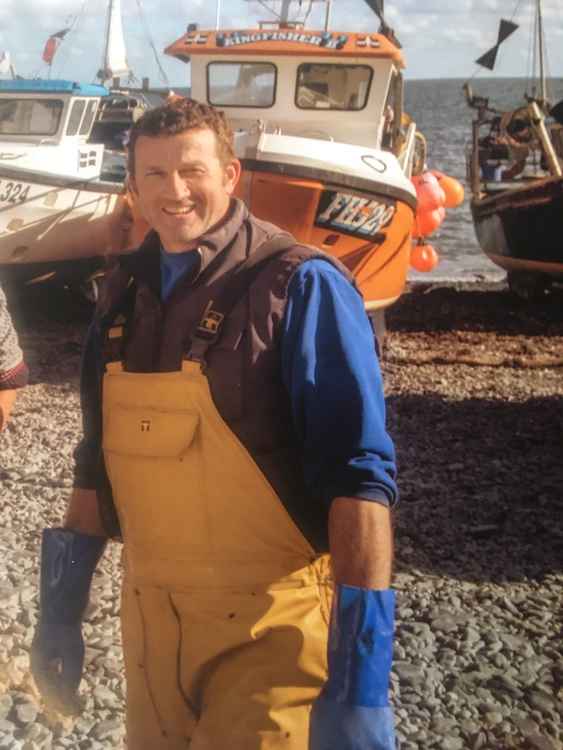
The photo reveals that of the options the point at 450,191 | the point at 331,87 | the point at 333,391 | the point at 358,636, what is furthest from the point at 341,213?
the point at 358,636

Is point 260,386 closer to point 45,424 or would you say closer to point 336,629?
point 336,629

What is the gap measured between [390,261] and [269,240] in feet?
25.3

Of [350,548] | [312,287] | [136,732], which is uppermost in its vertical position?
[312,287]

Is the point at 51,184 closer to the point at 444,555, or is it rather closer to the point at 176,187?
the point at 444,555

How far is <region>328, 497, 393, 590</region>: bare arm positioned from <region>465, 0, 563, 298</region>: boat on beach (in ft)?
36.1

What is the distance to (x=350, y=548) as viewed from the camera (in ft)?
5.98

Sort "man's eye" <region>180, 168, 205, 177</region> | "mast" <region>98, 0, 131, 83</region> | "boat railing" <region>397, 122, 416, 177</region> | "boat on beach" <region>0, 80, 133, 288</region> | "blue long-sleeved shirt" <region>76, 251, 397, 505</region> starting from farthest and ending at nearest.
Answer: "mast" <region>98, 0, 131, 83</region> → "boat railing" <region>397, 122, 416, 177</region> → "boat on beach" <region>0, 80, 133, 288</region> → "man's eye" <region>180, 168, 205, 177</region> → "blue long-sleeved shirt" <region>76, 251, 397, 505</region>

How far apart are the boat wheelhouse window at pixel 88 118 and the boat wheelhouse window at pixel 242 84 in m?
2.06

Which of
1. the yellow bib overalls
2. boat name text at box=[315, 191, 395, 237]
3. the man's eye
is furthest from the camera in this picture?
boat name text at box=[315, 191, 395, 237]

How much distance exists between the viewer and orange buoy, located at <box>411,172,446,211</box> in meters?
11.5

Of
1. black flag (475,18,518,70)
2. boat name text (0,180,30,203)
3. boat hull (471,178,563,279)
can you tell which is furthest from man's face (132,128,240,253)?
black flag (475,18,518,70)

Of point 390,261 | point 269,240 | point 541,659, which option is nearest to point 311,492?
point 269,240

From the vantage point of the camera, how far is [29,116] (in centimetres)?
1243

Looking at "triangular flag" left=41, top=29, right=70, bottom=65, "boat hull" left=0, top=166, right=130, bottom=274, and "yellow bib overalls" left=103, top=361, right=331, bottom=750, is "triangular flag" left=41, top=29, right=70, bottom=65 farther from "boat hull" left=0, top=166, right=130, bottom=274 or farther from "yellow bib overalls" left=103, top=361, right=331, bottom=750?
"yellow bib overalls" left=103, top=361, right=331, bottom=750
